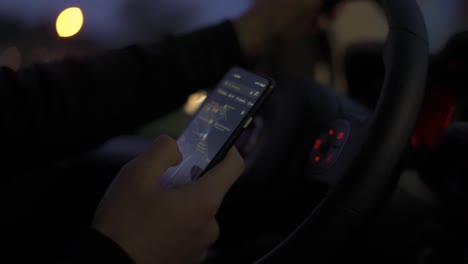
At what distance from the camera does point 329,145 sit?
2.28 feet

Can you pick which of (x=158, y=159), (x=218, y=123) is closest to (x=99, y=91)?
(x=218, y=123)

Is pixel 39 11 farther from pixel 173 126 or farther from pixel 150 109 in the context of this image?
pixel 150 109

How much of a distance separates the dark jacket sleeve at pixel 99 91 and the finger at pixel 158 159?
40 centimetres

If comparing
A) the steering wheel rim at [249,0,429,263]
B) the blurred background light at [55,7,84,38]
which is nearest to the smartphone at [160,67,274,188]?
the steering wheel rim at [249,0,429,263]

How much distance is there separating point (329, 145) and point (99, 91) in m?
0.45

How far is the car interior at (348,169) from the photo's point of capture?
550 mm

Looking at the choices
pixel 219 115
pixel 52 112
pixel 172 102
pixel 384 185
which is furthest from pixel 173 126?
pixel 384 185

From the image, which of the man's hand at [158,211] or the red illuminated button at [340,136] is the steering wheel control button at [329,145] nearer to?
the red illuminated button at [340,136]

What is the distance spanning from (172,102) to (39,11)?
653 mm

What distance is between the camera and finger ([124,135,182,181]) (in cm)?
56

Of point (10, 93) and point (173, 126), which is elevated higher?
point (10, 93)

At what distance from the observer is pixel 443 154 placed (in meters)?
0.74

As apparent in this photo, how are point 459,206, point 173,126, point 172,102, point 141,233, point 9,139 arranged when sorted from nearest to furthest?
1. point 141,233
2. point 459,206
3. point 9,139
4. point 172,102
5. point 173,126

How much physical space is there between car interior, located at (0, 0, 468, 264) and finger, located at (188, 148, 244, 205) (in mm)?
83
